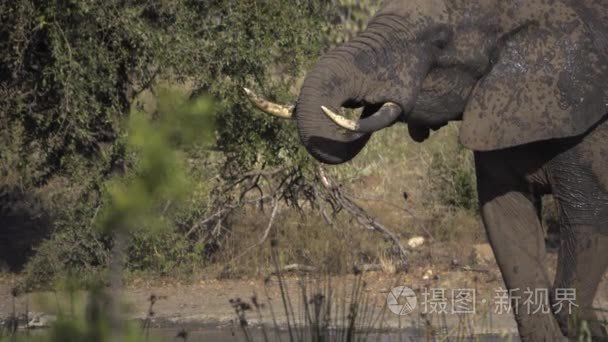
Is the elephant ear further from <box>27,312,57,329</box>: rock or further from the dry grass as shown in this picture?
<box>27,312,57,329</box>: rock

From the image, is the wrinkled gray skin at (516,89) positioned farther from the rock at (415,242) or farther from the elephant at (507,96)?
the rock at (415,242)

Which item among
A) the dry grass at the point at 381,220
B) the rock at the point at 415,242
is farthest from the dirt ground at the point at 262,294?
the rock at the point at 415,242

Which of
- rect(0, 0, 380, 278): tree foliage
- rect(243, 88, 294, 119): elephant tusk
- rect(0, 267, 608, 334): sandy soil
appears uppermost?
rect(0, 0, 380, 278): tree foliage

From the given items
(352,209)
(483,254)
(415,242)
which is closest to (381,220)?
(415,242)

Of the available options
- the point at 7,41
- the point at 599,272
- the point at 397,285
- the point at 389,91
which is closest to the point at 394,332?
the point at 397,285

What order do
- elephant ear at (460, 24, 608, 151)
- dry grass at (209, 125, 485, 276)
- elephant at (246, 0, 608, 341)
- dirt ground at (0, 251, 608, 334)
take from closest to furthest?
elephant at (246, 0, 608, 341), elephant ear at (460, 24, 608, 151), dirt ground at (0, 251, 608, 334), dry grass at (209, 125, 485, 276)

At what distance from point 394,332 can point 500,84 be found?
2.89m

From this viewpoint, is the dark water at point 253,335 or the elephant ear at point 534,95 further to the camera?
the dark water at point 253,335

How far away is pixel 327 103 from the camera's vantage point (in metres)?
7.00

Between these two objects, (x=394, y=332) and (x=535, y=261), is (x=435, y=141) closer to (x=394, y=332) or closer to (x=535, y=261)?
(x=394, y=332)

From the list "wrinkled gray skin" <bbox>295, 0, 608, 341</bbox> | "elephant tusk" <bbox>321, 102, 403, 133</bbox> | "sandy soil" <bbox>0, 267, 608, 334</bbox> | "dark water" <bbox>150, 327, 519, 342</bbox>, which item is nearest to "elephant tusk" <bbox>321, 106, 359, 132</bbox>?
"elephant tusk" <bbox>321, 102, 403, 133</bbox>

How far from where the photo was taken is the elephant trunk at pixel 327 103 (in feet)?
22.9

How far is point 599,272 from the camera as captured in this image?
778 cm

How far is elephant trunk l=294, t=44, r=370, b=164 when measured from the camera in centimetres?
698
